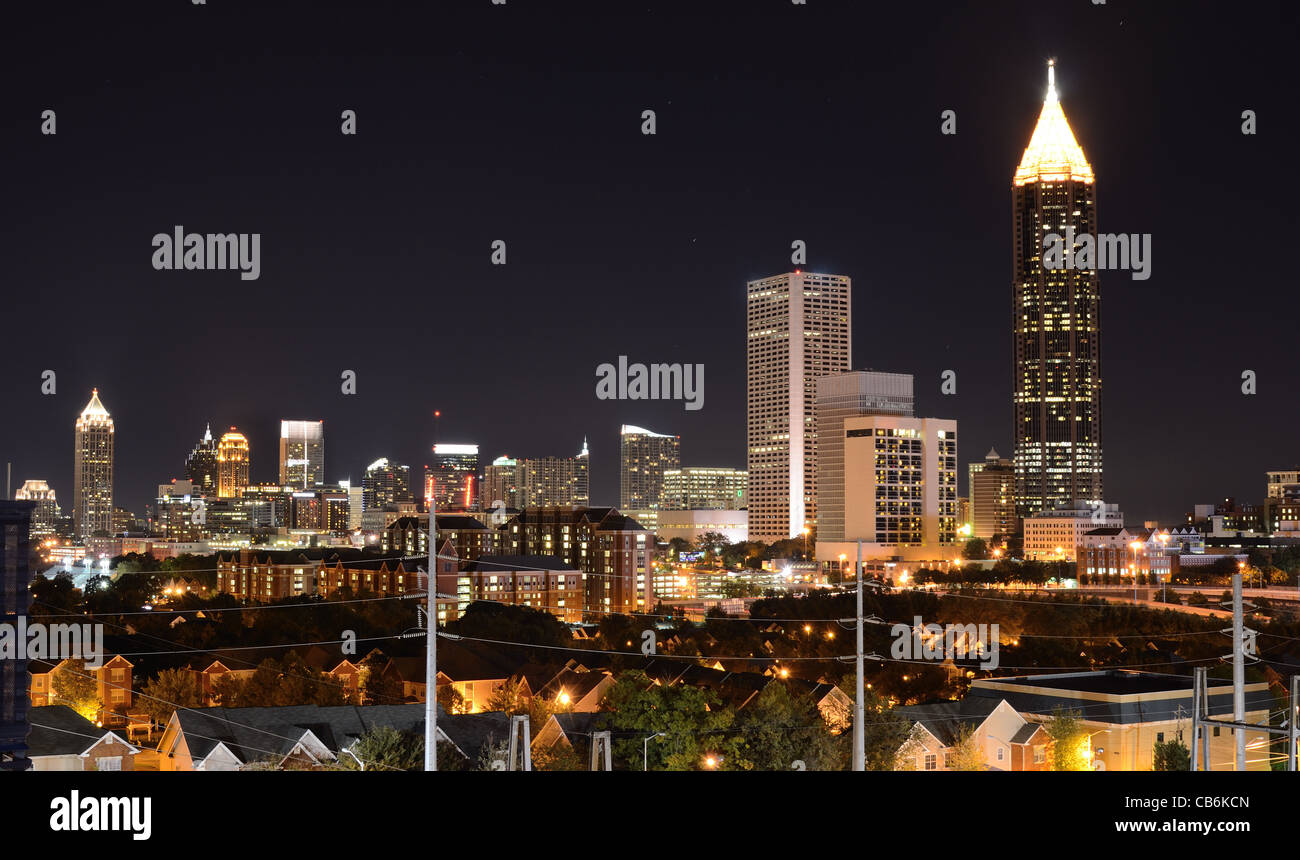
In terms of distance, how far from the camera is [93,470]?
15350 centimetres

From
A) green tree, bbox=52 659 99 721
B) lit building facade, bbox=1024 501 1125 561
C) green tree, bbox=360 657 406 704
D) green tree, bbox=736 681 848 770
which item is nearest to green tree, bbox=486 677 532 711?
green tree, bbox=360 657 406 704

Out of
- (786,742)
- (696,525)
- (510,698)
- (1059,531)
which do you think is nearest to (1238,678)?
(786,742)

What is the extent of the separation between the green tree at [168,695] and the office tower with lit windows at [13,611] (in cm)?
1951

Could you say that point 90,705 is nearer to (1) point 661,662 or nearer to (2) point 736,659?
(1) point 661,662

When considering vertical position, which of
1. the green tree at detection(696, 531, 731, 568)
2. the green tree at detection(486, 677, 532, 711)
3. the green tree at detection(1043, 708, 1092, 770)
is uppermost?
the green tree at detection(1043, 708, 1092, 770)

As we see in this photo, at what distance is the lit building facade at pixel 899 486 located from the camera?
12669cm

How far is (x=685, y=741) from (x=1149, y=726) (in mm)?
10621

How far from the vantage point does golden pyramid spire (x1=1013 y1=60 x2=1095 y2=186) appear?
518 feet

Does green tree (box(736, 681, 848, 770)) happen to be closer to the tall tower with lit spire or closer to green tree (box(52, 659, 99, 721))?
green tree (box(52, 659, 99, 721))

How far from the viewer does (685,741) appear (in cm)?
2220

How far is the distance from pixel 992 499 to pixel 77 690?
14695cm

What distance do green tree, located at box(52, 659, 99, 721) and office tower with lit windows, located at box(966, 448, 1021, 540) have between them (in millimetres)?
137746

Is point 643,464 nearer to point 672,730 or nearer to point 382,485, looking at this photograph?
point 382,485

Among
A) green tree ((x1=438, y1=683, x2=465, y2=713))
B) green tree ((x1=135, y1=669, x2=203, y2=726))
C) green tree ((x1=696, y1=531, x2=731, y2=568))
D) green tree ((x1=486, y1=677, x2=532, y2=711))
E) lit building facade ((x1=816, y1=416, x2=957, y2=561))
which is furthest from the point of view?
green tree ((x1=696, y1=531, x2=731, y2=568))
